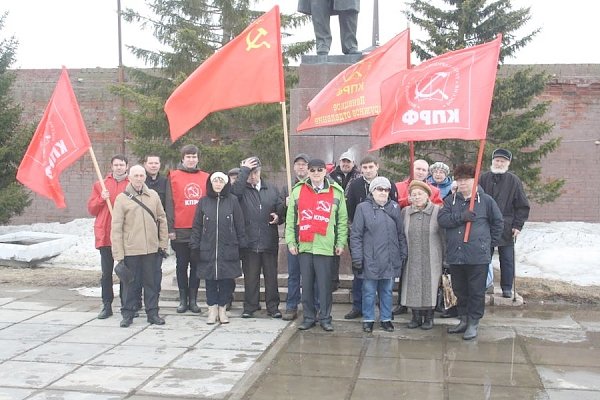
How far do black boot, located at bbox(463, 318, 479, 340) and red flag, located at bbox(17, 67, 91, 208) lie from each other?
13.8ft

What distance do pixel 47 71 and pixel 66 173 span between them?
94.7 inches

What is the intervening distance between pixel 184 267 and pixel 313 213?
5.90 feet

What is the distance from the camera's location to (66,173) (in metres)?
15.2

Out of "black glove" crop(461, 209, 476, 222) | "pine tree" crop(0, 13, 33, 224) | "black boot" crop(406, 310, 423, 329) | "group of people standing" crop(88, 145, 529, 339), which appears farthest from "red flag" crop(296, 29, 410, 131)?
"pine tree" crop(0, 13, 33, 224)

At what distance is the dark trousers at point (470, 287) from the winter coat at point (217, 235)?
7.07 ft

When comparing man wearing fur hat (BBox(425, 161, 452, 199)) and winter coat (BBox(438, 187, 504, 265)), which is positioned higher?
man wearing fur hat (BBox(425, 161, 452, 199))

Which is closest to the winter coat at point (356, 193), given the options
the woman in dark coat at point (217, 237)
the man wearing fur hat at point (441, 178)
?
the man wearing fur hat at point (441, 178)

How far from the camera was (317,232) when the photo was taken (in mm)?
6352

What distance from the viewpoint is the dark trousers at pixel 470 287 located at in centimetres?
613

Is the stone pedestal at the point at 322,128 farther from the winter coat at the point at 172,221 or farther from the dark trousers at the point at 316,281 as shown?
the dark trousers at the point at 316,281

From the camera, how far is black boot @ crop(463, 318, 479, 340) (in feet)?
19.8

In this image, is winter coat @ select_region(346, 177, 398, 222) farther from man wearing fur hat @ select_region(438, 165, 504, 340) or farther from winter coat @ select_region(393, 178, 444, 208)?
man wearing fur hat @ select_region(438, 165, 504, 340)

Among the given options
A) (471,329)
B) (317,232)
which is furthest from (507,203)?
(317,232)

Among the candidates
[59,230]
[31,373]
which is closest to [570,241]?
[31,373]
